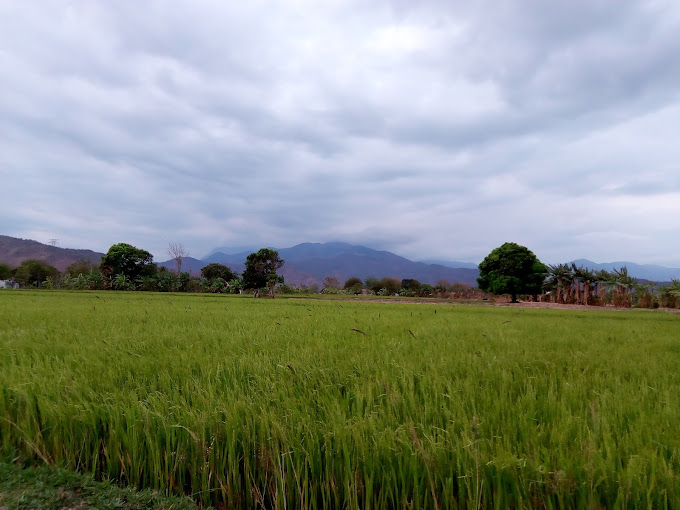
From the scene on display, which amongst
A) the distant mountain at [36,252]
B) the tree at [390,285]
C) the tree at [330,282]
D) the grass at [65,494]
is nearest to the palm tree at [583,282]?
the tree at [390,285]

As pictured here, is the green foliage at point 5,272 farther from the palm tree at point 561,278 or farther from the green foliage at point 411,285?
the palm tree at point 561,278

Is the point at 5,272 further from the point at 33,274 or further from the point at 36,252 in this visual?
the point at 36,252

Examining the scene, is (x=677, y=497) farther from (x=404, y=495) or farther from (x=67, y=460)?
(x=67, y=460)

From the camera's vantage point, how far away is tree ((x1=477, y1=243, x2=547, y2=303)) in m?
25.7

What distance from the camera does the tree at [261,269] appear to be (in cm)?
2277

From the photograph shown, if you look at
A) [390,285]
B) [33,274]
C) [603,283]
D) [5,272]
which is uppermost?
[603,283]

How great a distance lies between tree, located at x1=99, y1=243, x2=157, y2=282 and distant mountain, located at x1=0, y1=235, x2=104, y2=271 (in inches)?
2686

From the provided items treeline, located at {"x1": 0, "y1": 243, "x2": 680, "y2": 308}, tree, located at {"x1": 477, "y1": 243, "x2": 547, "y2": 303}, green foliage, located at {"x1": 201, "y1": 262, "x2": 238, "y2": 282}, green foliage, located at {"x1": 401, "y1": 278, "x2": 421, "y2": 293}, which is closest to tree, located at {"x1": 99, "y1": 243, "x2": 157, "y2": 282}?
treeline, located at {"x1": 0, "y1": 243, "x2": 680, "y2": 308}

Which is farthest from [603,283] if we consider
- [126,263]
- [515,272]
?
[126,263]

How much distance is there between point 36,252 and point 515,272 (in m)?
129

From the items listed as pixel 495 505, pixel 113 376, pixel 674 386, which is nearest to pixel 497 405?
pixel 495 505

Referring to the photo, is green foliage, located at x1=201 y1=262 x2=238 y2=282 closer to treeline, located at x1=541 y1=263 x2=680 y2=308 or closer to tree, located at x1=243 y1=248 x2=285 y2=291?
tree, located at x1=243 y1=248 x2=285 y2=291

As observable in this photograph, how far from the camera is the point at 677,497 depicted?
1.05 m

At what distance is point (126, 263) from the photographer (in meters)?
33.9
